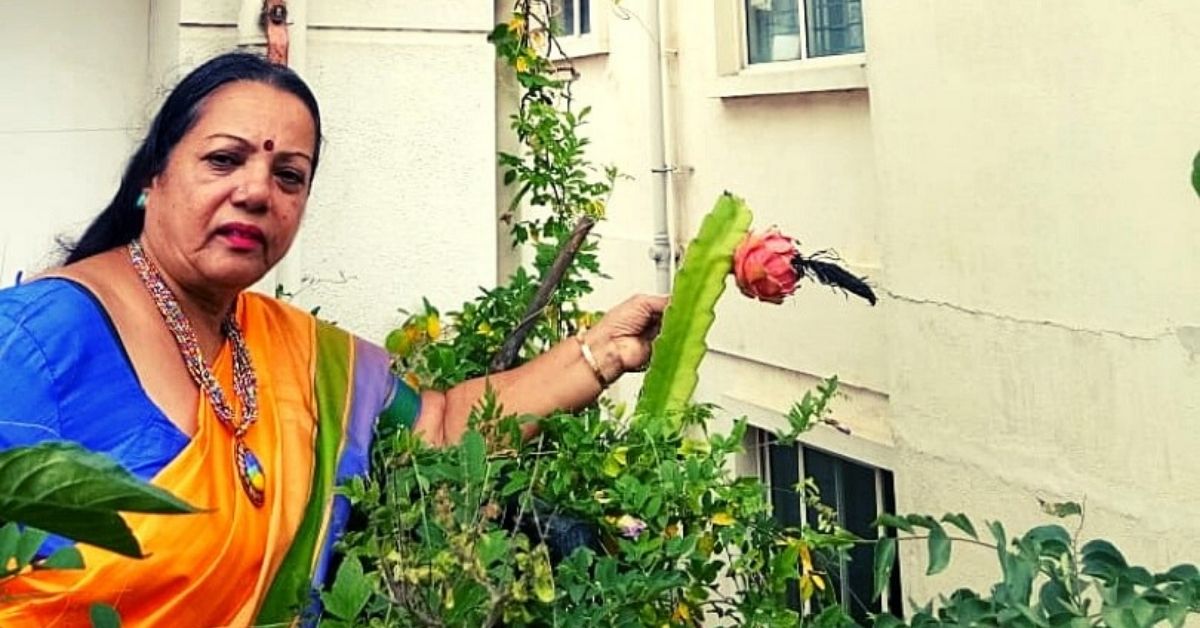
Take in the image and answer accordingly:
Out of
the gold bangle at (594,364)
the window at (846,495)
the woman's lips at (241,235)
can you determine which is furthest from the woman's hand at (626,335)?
the window at (846,495)

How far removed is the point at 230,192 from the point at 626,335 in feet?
2.54

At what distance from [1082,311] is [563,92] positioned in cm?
158

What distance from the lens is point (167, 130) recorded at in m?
2.08

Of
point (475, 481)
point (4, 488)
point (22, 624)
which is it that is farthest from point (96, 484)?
point (22, 624)

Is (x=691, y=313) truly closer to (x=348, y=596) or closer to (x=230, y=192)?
(x=230, y=192)

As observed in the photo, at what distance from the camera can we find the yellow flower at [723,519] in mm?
1870

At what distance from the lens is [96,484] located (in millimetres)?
617

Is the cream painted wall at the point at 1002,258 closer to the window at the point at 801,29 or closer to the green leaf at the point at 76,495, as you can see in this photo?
the window at the point at 801,29

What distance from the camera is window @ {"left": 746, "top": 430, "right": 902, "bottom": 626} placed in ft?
16.2

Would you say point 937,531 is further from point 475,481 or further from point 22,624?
point 22,624

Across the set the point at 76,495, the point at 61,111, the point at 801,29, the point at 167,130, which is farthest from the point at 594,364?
the point at 801,29

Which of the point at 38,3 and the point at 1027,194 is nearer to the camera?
the point at 38,3

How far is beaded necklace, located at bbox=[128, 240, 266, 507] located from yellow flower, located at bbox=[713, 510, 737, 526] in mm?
682

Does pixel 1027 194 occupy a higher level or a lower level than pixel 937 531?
higher
